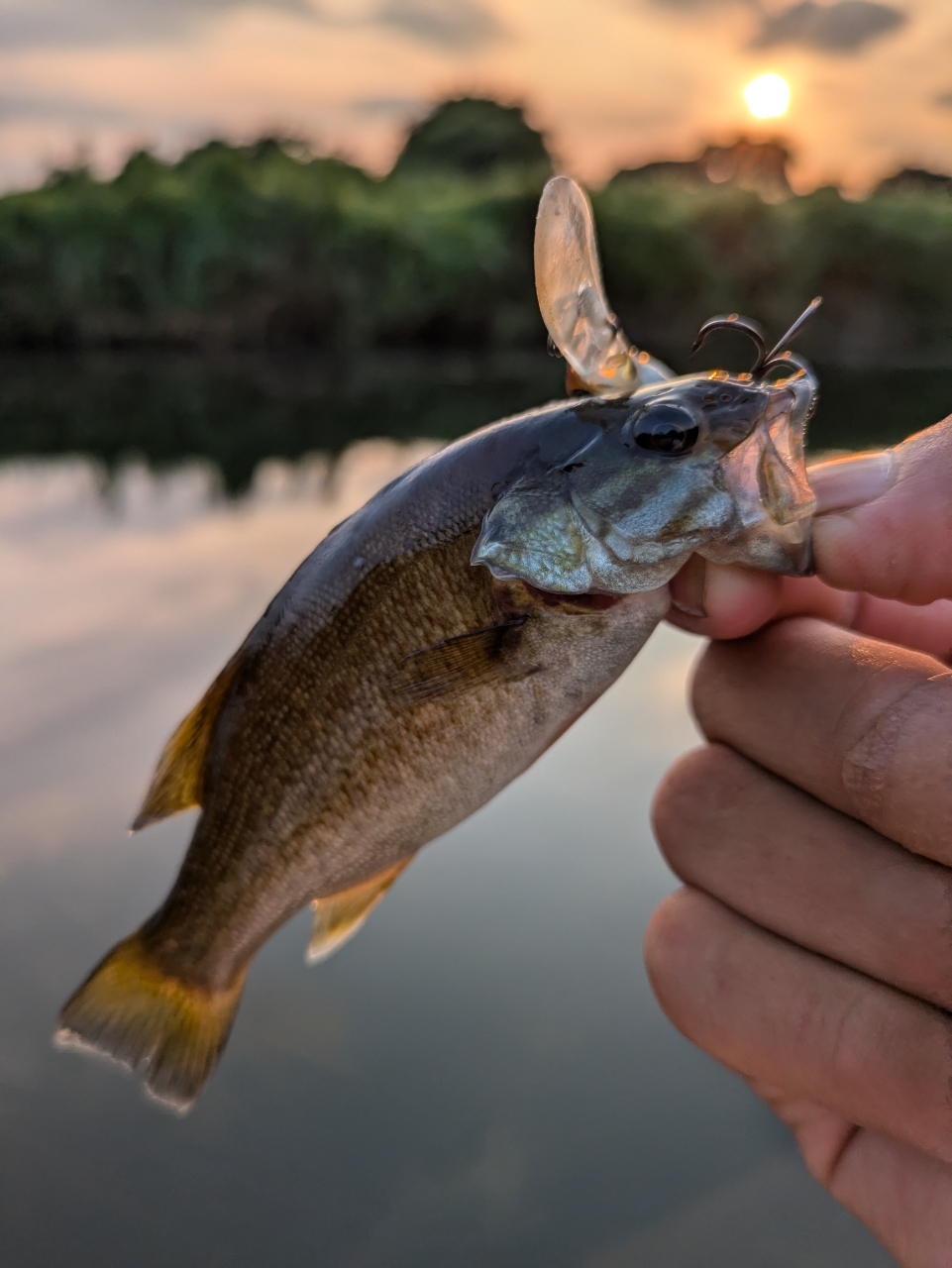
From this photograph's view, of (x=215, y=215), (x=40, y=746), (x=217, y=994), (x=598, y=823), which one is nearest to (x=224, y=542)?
(x=40, y=746)

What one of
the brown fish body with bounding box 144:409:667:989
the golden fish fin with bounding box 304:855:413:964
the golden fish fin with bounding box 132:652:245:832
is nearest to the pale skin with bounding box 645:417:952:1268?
the brown fish body with bounding box 144:409:667:989

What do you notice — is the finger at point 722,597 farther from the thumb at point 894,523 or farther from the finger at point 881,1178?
the finger at point 881,1178

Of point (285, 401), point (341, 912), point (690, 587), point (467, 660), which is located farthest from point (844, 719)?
point (285, 401)

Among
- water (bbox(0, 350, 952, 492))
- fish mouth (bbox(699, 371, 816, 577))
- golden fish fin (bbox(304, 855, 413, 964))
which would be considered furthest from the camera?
water (bbox(0, 350, 952, 492))

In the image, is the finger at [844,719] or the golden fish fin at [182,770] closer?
the finger at [844,719]

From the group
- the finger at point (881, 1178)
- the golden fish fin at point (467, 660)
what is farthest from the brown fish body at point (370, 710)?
the finger at point (881, 1178)

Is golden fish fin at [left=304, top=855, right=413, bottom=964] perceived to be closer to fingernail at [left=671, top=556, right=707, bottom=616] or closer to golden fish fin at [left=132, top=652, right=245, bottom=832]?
golden fish fin at [left=132, top=652, right=245, bottom=832]

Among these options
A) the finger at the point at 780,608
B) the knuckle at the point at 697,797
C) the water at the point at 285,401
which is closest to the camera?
the finger at the point at 780,608
